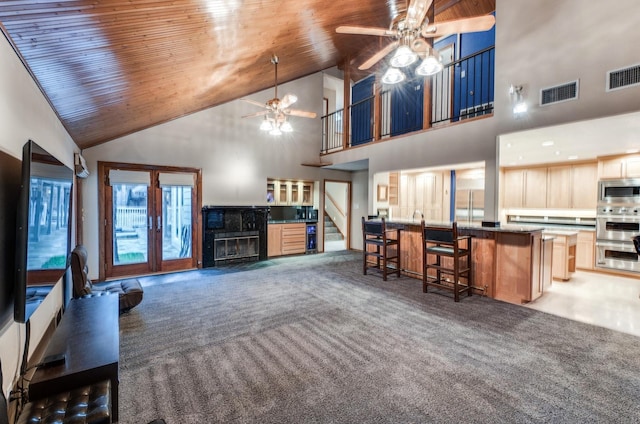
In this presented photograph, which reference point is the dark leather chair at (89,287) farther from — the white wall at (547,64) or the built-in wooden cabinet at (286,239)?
the white wall at (547,64)

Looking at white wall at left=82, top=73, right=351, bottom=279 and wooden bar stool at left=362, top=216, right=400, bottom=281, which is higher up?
white wall at left=82, top=73, right=351, bottom=279

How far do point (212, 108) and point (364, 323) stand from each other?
5487mm

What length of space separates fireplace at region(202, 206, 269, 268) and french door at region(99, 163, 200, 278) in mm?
267

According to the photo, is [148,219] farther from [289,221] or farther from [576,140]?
[576,140]

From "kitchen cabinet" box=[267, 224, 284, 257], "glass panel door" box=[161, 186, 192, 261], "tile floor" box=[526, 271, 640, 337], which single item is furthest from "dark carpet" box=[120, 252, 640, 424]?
"kitchen cabinet" box=[267, 224, 284, 257]

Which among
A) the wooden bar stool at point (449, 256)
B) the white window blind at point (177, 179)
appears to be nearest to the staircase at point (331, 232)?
the white window blind at point (177, 179)

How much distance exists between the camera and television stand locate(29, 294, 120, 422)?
1.49 meters

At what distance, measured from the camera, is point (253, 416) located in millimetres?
1784

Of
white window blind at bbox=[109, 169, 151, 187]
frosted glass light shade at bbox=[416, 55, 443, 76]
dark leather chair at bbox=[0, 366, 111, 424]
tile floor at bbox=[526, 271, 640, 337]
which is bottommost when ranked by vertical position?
tile floor at bbox=[526, 271, 640, 337]

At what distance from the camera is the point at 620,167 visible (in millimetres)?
5219

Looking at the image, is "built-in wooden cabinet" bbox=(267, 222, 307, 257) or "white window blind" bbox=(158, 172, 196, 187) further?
"built-in wooden cabinet" bbox=(267, 222, 307, 257)

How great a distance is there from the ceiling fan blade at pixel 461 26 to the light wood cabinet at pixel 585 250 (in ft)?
16.7

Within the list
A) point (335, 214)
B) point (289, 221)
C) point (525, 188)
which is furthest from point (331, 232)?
point (525, 188)

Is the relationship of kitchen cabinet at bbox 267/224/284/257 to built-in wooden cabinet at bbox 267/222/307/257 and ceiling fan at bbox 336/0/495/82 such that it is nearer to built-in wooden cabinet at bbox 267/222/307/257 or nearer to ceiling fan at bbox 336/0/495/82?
built-in wooden cabinet at bbox 267/222/307/257
